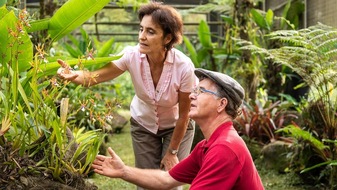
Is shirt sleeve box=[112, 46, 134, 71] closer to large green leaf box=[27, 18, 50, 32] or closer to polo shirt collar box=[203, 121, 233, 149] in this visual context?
large green leaf box=[27, 18, 50, 32]

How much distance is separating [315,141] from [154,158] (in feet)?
5.29

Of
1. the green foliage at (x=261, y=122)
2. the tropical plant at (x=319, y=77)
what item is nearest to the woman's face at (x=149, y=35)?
the tropical plant at (x=319, y=77)

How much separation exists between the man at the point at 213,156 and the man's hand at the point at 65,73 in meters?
0.44

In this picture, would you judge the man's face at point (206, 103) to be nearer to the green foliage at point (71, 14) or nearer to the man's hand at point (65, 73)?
the man's hand at point (65, 73)

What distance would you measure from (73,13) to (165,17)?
1.71ft

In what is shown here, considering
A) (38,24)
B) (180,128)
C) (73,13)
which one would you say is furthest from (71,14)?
(180,128)

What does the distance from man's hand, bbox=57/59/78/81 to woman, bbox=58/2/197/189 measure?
80 millimetres

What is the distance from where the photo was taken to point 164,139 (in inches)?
149

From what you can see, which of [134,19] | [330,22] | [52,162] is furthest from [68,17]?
[134,19]

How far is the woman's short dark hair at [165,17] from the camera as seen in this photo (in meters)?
3.30

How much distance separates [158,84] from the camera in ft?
11.5

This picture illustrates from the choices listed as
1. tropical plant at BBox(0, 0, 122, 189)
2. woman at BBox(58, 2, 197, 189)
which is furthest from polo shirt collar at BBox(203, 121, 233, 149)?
woman at BBox(58, 2, 197, 189)

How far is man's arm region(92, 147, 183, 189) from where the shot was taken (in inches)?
110

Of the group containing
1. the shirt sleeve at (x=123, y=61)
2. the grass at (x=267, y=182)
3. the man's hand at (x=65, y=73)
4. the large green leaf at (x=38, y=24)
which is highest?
the large green leaf at (x=38, y=24)
